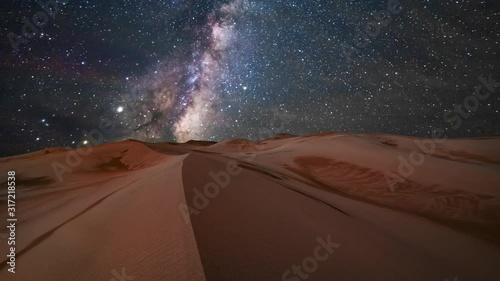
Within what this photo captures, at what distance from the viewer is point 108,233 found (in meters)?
1.93

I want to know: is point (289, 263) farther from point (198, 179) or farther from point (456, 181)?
point (456, 181)

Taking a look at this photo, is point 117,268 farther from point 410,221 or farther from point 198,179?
point 410,221

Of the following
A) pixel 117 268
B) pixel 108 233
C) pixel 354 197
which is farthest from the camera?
pixel 354 197

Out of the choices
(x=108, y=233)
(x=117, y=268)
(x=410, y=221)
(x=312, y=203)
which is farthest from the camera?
(x=410, y=221)

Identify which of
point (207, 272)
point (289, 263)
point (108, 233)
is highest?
point (108, 233)

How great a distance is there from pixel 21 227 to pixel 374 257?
10.3ft

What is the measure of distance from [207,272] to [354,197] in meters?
3.34

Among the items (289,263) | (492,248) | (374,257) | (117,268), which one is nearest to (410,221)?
(492,248)

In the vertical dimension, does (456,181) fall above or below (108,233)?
below

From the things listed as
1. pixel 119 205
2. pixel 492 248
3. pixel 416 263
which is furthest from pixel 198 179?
pixel 492 248

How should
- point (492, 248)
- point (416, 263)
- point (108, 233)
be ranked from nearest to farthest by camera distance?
point (108, 233)
point (416, 263)
point (492, 248)

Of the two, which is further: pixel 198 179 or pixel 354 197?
pixel 354 197

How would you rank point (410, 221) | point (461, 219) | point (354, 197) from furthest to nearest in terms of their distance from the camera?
point (354, 197) → point (461, 219) → point (410, 221)

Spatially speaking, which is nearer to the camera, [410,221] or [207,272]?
[207,272]
